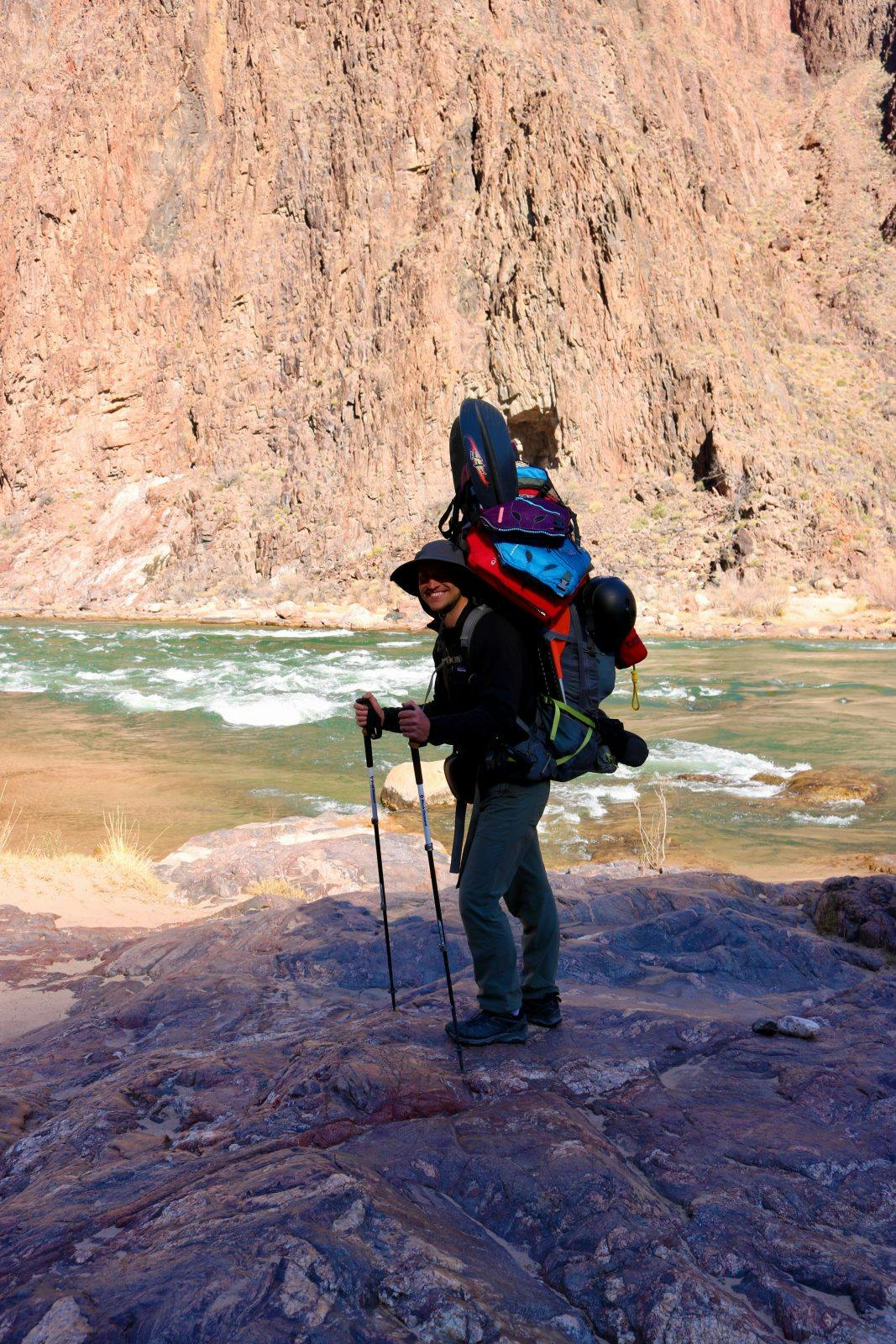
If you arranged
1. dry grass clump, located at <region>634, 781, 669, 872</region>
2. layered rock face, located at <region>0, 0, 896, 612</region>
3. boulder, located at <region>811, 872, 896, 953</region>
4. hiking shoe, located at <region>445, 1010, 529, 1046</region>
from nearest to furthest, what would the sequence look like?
hiking shoe, located at <region>445, 1010, 529, 1046</region> < boulder, located at <region>811, 872, 896, 953</region> < dry grass clump, located at <region>634, 781, 669, 872</region> < layered rock face, located at <region>0, 0, 896, 612</region>

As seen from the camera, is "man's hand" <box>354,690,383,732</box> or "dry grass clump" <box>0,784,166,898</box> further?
"dry grass clump" <box>0,784,166,898</box>

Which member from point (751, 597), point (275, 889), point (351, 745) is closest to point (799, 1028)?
point (275, 889)

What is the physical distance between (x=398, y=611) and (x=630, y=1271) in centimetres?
3794

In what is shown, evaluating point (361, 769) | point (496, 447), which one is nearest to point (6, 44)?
point (361, 769)

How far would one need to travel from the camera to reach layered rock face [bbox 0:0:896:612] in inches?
1751

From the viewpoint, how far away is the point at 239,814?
10.9 m

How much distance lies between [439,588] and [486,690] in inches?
16.1

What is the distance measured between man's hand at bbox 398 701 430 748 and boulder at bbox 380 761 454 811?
24.7 feet

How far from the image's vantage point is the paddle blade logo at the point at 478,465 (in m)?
3.42

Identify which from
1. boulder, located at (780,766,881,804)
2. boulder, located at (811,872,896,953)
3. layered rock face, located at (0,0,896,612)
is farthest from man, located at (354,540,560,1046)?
layered rock face, located at (0,0,896,612)

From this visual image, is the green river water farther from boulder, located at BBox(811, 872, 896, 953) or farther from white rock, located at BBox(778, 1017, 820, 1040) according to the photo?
white rock, located at BBox(778, 1017, 820, 1040)

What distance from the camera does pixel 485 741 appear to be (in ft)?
10.7

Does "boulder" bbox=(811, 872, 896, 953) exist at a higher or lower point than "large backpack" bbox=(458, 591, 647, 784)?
lower

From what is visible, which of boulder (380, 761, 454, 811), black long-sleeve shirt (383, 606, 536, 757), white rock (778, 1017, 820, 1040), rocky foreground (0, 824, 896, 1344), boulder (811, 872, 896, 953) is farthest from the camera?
boulder (380, 761, 454, 811)
